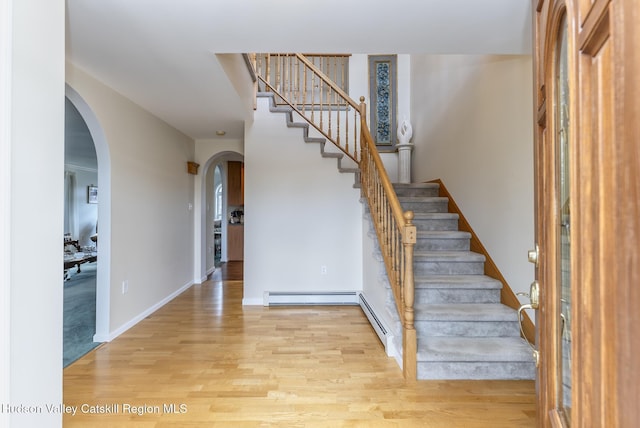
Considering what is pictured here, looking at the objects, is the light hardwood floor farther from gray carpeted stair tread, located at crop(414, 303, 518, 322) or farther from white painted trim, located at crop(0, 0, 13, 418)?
white painted trim, located at crop(0, 0, 13, 418)

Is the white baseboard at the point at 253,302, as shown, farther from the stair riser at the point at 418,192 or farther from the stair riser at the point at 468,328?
the stair riser at the point at 418,192

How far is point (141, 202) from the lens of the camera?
135 inches

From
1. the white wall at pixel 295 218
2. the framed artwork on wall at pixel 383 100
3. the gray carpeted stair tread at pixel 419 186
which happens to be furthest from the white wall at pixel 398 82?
the white wall at pixel 295 218

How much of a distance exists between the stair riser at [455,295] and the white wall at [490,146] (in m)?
0.20

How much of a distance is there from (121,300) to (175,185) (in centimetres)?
172

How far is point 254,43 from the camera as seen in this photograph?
2084 mm

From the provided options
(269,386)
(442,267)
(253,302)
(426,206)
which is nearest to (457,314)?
(442,267)

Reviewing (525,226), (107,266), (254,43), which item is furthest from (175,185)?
(525,226)

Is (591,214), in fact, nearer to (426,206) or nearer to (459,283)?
(459,283)

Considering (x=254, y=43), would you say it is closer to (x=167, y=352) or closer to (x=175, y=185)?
(x=167, y=352)

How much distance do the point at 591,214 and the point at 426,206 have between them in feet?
11.1

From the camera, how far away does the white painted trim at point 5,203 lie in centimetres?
Result: 122

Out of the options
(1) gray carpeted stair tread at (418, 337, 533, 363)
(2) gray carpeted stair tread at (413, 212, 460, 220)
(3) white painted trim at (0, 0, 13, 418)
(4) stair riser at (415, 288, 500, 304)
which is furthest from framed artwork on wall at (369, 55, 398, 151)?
(3) white painted trim at (0, 0, 13, 418)

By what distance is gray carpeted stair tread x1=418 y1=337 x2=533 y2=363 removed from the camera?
2.21m
